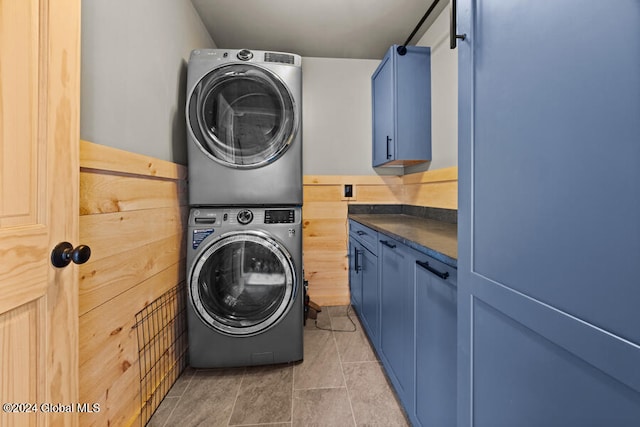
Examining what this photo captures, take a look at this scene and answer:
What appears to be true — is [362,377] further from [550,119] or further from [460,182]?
[550,119]

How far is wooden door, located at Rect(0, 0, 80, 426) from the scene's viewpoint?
607mm

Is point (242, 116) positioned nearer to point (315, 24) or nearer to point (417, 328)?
Result: point (315, 24)

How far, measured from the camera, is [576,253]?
46 centimetres

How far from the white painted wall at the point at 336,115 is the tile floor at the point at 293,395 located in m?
1.65

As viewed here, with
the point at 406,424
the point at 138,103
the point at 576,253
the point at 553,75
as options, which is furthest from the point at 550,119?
the point at 138,103

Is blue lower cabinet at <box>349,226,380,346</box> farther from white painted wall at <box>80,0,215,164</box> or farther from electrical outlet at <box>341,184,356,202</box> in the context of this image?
white painted wall at <box>80,0,215,164</box>

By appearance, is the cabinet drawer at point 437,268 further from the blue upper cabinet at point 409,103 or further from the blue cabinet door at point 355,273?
the blue upper cabinet at point 409,103

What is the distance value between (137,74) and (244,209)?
2.79 feet

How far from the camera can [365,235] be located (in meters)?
2.04

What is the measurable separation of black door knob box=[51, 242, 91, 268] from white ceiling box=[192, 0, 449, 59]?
1916 millimetres

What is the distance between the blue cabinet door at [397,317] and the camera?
3.99 ft

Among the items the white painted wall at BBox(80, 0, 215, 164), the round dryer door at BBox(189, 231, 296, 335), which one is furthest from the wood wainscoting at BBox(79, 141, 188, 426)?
the round dryer door at BBox(189, 231, 296, 335)

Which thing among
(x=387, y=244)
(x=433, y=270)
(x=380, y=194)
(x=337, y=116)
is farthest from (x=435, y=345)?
(x=337, y=116)

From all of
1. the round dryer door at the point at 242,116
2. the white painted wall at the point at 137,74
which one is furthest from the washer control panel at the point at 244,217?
the white painted wall at the point at 137,74
